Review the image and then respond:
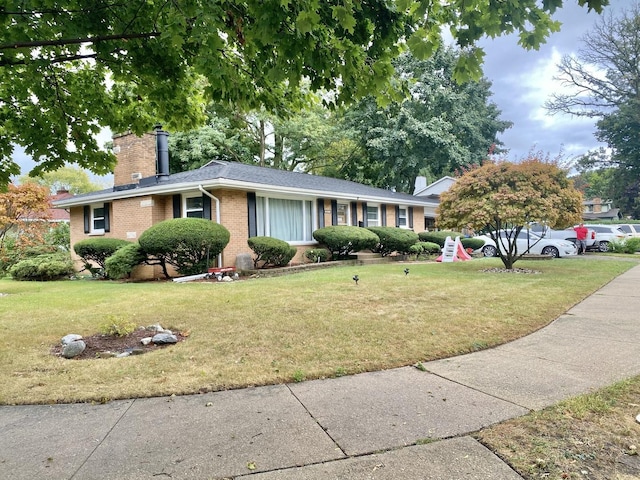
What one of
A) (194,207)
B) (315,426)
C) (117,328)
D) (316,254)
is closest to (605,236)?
(316,254)

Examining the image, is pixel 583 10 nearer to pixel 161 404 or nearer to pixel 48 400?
pixel 161 404

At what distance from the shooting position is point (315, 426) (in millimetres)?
2896

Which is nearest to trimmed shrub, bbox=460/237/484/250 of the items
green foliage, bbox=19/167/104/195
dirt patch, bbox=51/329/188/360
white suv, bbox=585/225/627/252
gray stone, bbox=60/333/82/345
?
white suv, bbox=585/225/627/252

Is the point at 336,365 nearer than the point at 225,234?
Yes

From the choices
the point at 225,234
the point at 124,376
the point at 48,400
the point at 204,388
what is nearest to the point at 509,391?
the point at 204,388

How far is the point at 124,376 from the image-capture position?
396cm

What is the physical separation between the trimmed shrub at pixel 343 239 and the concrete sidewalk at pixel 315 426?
1110cm

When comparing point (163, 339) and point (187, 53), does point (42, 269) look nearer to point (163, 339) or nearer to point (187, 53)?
point (163, 339)

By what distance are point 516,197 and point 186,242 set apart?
9231mm

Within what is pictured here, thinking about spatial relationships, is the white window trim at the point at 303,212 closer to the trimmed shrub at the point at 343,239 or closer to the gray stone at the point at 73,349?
the trimmed shrub at the point at 343,239

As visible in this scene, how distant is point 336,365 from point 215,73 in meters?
3.31

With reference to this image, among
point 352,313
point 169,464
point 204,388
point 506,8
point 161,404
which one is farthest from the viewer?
point 352,313

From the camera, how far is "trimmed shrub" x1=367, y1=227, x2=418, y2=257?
1758cm

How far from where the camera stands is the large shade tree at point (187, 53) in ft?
10.7
